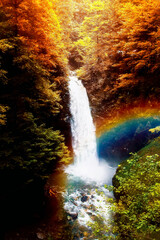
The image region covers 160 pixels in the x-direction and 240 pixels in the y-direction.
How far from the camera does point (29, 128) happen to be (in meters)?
5.34

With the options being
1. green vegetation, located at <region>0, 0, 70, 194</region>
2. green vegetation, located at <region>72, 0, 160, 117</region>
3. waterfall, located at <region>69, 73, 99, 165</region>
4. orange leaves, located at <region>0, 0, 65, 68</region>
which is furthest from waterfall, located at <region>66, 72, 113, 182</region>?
green vegetation, located at <region>0, 0, 70, 194</region>

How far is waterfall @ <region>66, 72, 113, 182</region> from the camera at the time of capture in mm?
13422

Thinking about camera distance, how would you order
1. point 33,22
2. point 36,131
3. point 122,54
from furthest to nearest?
point 122,54, point 33,22, point 36,131

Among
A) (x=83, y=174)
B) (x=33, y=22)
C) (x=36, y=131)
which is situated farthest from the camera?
(x=83, y=174)

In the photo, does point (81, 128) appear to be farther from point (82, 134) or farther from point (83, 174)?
point (83, 174)

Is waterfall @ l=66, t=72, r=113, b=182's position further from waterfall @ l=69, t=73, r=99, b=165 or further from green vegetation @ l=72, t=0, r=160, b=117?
green vegetation @ l=72, t=0, r=160, b=117

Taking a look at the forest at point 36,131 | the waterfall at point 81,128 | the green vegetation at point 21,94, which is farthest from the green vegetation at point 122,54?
the green vegetation at point 21,94

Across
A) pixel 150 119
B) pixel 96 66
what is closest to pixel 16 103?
pixel 150 119

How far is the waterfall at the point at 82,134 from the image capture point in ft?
44.0

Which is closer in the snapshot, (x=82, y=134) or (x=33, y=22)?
(x=33, y=22)

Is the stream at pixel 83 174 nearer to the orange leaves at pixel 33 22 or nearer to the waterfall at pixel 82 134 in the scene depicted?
the waterfall at pixel 82 134

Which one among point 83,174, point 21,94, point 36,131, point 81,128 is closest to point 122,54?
point 81,128

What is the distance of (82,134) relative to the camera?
1417 cm

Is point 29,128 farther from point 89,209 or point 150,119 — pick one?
point 150,119
